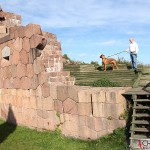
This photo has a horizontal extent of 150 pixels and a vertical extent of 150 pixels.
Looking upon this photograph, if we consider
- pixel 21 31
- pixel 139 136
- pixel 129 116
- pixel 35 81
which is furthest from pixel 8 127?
pixel 139 136

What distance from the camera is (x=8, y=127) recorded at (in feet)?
34.2

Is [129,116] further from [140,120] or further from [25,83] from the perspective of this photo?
Answer: [25,83]

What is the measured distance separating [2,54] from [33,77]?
2.33 m

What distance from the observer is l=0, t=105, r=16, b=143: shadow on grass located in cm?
940

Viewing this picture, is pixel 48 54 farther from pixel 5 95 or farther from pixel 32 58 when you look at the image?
pixel 5 95

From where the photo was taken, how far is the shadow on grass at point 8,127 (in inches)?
370

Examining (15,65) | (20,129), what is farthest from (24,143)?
(15,65)

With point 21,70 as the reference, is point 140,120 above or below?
below

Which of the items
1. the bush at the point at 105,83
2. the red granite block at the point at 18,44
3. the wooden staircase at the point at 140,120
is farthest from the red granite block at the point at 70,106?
the red granite block at the point at 18,44

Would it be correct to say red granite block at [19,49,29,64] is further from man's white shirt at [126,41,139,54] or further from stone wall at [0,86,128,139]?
man's white shirt at [126,41,139,54]

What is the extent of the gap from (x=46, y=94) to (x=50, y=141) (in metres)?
1.62

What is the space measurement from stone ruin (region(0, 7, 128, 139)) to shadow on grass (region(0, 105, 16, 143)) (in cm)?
8

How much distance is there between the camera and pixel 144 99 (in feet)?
24.8

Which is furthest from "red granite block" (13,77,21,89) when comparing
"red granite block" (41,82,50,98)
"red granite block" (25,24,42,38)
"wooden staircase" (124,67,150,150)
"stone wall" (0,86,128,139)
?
"wooden staircase" (124,67,150,150)
